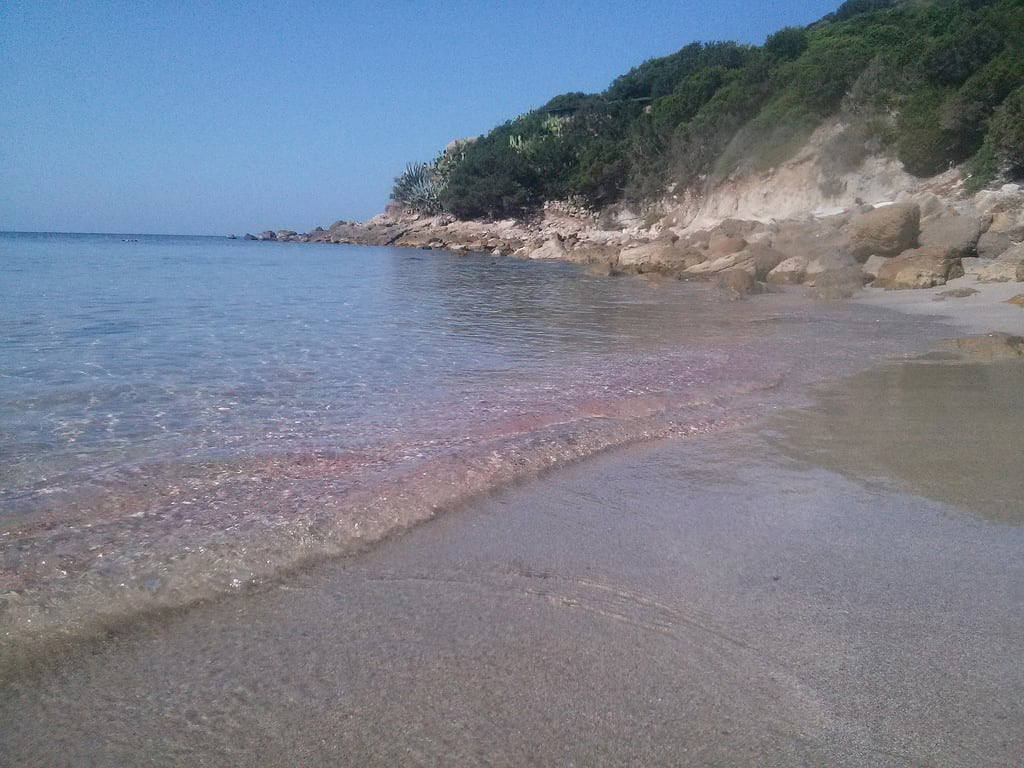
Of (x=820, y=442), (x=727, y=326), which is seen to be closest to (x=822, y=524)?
(x=820, y=442)

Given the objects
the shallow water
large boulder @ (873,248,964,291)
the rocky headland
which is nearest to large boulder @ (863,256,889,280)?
the rocky headland

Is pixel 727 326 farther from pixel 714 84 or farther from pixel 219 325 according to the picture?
pixel 714 84

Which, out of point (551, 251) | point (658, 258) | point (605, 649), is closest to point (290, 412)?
point (605, 649)

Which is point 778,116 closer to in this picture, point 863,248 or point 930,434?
point 863,248

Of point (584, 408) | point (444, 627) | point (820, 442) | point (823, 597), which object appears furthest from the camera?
point (584, 408)

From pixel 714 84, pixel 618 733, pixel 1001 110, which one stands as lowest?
pixel 618 733

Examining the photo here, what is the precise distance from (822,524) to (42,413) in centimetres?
448

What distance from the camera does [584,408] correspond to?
4.71m

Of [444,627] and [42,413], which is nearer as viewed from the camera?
[444,627]

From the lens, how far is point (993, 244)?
12820 millimetres

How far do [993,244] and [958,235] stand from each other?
608 millimetres

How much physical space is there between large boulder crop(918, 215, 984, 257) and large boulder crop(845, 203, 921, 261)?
482mm

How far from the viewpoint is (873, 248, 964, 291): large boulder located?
38.7 ft

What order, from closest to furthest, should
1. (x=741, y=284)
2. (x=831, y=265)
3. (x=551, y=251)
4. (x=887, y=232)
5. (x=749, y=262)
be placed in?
1. (x=741, y=284)
2. (x=831, y=265)
3. (x=887, y=232)
4. (x=749, y=262)
5. (x=551, y=251)
